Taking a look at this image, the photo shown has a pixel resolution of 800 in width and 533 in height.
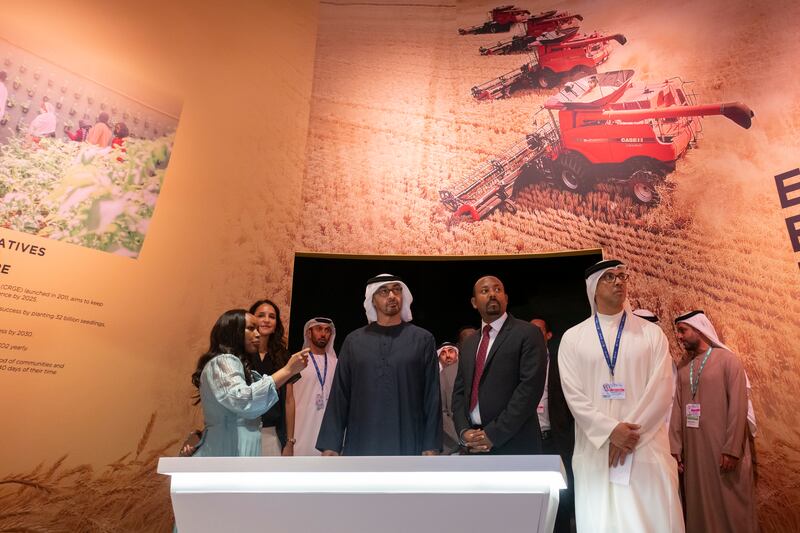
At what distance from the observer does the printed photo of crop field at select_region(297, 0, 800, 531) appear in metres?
5.04

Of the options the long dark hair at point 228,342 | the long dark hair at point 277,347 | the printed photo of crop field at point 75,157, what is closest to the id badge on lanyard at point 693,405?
the long dark hair at point 277,347

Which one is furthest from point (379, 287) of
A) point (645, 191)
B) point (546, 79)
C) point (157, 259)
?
point (546, 79)

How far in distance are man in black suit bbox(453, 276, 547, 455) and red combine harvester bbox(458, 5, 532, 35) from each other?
3656mm

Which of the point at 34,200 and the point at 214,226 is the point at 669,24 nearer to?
the point at 214,226

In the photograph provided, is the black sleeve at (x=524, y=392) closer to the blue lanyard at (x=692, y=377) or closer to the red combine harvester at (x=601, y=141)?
the blue lanyard at (x=692, y=377)

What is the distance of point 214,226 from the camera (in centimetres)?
554

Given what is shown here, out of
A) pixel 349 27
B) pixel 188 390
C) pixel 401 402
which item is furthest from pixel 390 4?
pixel 401 402

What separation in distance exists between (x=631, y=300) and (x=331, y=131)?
10.2 ft

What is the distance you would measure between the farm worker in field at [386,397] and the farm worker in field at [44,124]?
8.58ft

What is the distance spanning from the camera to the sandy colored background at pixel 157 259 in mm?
4270

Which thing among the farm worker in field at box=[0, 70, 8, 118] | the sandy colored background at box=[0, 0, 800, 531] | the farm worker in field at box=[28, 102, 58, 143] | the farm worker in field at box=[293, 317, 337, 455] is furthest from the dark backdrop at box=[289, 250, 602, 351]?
the farm worker in field at box=[0, 70, 8, 118]

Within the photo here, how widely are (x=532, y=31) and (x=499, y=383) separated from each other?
4.18 m

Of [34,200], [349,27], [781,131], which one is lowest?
[34,200]

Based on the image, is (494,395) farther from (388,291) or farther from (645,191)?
(645,191)
